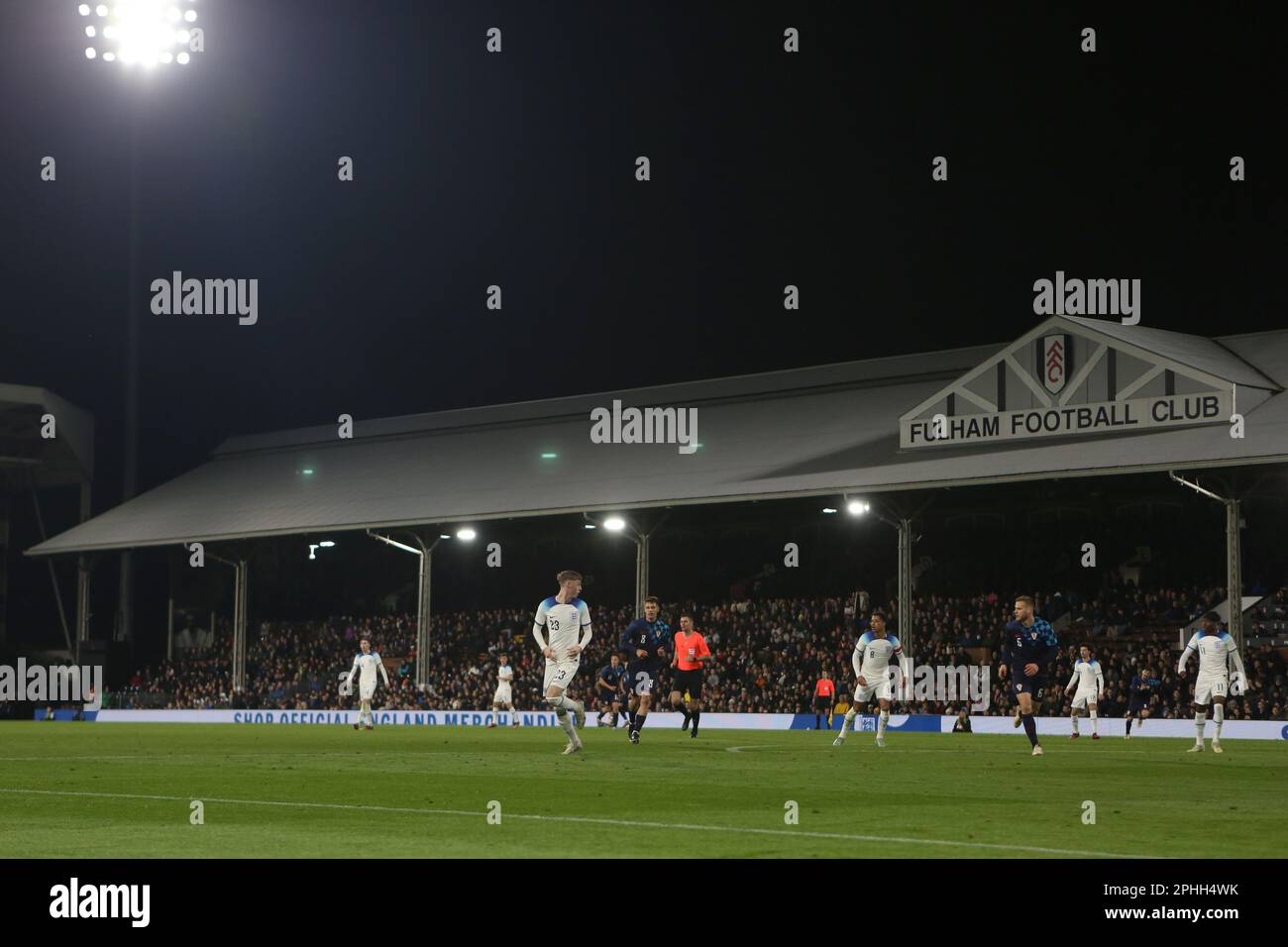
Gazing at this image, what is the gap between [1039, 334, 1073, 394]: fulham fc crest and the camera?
42.3 m

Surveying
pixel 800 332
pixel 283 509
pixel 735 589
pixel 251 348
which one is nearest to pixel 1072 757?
pixel 735 589

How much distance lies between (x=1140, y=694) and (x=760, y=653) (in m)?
13.8

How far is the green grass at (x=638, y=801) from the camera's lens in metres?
11.3

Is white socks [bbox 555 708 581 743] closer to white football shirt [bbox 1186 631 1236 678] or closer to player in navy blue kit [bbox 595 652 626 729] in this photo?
white football shirt [bbox 1186 631 1236 678]

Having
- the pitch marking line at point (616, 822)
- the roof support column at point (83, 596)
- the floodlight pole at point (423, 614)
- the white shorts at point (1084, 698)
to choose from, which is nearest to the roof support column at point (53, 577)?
the roof support column at point (83, 596)

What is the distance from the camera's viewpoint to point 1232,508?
121 feet

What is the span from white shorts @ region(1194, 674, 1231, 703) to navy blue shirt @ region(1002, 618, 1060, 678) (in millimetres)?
4180

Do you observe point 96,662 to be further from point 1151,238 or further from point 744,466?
point 1151,238

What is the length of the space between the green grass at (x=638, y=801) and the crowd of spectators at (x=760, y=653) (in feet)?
45.6

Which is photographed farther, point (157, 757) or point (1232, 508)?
point (1232, 508)

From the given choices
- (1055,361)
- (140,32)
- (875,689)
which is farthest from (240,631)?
(875,689)

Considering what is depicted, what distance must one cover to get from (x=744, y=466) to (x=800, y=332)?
67.4ft

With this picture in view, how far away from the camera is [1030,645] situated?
24953 millimetres

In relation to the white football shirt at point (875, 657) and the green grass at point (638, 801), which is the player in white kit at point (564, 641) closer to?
the green grass at point (638, 801)
